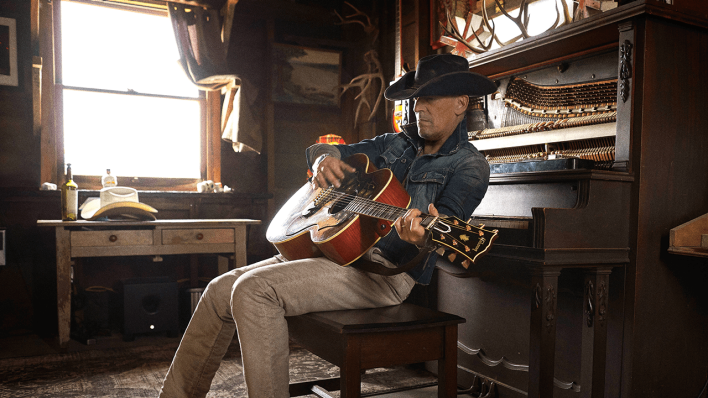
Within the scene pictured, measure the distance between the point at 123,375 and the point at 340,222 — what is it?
1930 millimetres

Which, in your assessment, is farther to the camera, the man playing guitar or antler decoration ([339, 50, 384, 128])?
antler decoration ([339, 50, 384, 128])

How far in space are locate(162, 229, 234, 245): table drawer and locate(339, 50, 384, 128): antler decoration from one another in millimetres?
1709

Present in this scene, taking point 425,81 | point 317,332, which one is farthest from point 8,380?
point 425,81

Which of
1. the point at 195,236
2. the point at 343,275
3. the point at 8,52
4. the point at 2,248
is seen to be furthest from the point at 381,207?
the point at 8,52

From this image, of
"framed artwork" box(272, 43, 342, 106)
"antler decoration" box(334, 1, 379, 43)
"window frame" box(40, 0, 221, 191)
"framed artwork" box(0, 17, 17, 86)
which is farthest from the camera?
"framed artwork" box(272, 43, 342, 106)

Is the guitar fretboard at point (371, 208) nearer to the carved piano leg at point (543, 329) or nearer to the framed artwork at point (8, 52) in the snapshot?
the carved piano leg at point (543, 329)

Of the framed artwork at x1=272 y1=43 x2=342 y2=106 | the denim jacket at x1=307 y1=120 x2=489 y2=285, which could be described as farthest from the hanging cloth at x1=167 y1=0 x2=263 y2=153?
the denim jacket at x1=307 y1=120 x2=489 y2=285

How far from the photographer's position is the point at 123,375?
9.33 ft

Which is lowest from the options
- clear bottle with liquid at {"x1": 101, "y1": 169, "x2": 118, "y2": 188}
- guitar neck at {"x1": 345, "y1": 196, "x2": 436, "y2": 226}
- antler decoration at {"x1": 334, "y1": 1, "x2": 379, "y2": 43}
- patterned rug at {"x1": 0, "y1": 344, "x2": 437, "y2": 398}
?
patterned rug at {"x1": 0, "y1": 344, "x2": 437, "y2": 398}

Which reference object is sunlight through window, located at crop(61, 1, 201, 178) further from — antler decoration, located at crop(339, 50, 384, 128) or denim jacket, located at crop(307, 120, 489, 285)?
denim jacket, located at crop(307, 120, 489, 285)

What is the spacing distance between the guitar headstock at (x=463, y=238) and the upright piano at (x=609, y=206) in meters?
0.54

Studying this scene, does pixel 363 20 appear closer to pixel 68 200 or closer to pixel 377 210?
pixel 68 200

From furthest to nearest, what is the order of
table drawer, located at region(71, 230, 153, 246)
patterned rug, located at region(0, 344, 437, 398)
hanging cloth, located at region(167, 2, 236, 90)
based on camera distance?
hanging cloth, located at region(167, 2, 236, 90) → table drawer, located at region(71, 230, 153, 246) → patterned rug, located at region(0, 344, 437, 398)

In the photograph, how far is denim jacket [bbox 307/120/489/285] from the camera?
168cm
